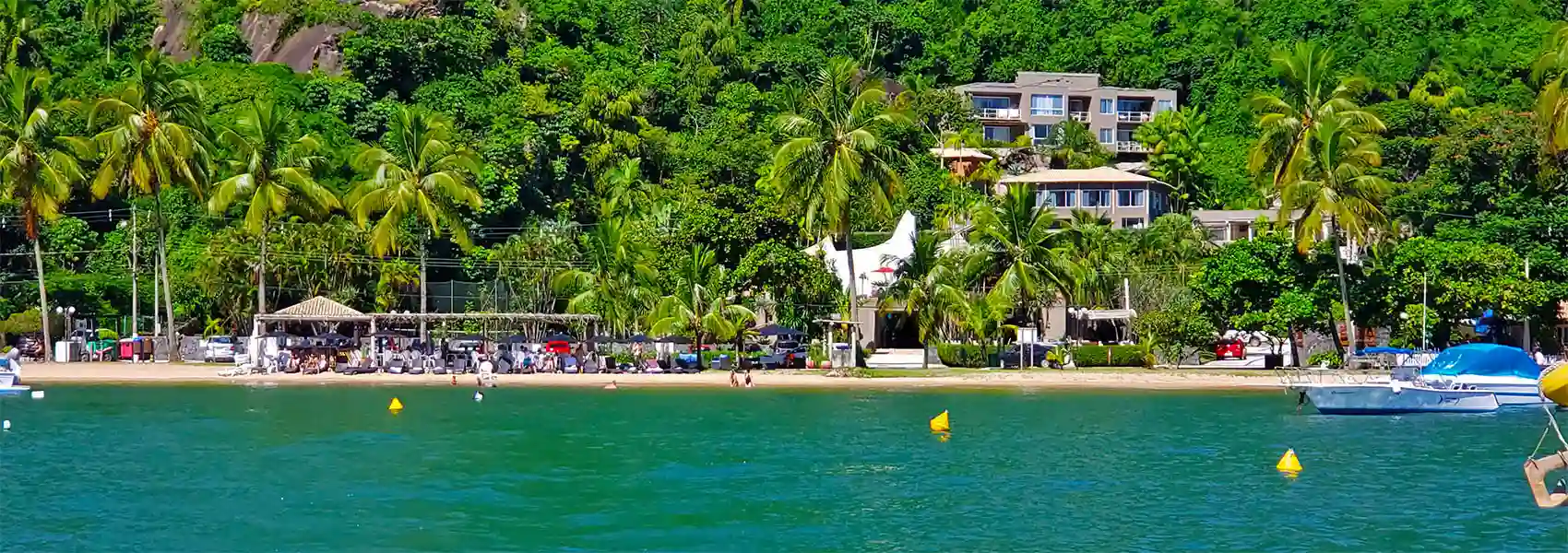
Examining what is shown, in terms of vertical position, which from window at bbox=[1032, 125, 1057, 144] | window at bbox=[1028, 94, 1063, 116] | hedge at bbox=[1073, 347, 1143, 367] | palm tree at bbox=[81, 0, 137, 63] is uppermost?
palm tree at bbox=[81, 0, 137, 63]

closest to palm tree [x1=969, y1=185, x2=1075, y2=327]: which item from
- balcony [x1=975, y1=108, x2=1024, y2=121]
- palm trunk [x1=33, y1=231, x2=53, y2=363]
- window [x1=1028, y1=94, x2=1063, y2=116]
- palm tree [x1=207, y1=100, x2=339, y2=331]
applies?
palm tree [x1=207, y1=100, x2=339, y2=331]

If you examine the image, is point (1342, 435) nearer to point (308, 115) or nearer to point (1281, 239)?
point (1281, 239)

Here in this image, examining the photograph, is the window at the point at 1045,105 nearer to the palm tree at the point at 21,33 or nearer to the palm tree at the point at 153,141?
the palm tree at the point at 153,141

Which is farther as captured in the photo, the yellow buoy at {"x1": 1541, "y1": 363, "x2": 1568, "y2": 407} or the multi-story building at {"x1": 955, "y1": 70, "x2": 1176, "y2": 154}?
the multi-story building at {"x1": 955, "y1": 70, "x2": 1176, "y2": 154}

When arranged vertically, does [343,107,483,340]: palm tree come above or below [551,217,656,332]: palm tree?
above

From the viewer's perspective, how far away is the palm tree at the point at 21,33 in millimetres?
88125

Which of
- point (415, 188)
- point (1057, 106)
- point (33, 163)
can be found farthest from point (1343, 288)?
point (1057, 106)

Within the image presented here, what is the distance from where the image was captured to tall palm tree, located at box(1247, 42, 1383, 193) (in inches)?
2421

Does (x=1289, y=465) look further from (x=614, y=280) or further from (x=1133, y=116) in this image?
(x=1133, y=116)

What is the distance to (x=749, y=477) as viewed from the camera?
35562mm

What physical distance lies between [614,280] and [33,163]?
22.5 m

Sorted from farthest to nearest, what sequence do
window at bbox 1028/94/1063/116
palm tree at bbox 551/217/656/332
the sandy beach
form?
window at bbox 1028/94/1063/116, palm tree at bbox 551/217/656/332, the sandy beach

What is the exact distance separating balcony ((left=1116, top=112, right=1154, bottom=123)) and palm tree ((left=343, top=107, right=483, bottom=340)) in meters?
53.5

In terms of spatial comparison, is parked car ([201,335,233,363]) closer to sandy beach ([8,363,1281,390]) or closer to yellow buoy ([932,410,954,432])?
sandy beach ([8,363,1281,390])
